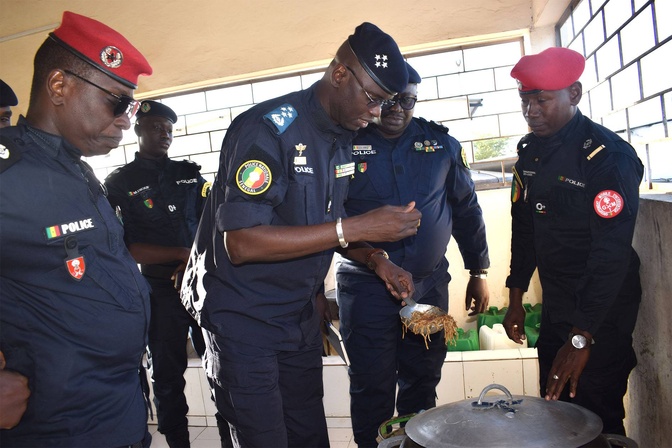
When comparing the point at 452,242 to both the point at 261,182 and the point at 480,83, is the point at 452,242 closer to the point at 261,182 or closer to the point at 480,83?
the point at 480,83

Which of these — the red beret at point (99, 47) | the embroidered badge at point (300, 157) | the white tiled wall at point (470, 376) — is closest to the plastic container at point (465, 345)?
the white tiled wall at point (470, 376)

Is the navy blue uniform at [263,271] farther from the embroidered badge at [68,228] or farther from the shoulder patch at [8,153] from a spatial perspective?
the shoulder patch at [8,153]

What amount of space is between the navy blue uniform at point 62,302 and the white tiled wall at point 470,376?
2.75 m

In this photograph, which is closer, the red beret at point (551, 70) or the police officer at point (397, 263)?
the red beret at point (551, 70)

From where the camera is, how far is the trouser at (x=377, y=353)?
9.77ft

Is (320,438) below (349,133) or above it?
below

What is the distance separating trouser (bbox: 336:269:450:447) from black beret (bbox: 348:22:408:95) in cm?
125

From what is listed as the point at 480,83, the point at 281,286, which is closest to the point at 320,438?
the point at 281,286

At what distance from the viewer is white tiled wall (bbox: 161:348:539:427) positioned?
3.91m

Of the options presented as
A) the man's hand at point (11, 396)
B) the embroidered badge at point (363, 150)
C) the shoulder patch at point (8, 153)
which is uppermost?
the embroidered badge at point (363, 150)

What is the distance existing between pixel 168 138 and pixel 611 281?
263 cm

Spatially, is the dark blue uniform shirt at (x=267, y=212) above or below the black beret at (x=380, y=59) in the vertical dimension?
below

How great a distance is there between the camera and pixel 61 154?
1468 millimetres

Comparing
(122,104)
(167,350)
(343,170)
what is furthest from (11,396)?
(167,350)
